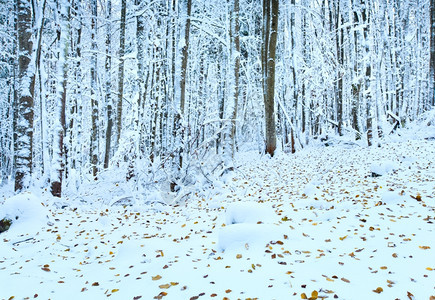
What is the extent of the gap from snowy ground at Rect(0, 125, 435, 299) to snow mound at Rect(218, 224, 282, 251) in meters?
0.02

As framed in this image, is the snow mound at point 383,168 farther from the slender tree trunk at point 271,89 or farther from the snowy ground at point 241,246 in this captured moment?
the slender tree trunk at point 271,89

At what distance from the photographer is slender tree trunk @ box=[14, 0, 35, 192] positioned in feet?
25.4

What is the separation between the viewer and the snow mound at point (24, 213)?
5851mm

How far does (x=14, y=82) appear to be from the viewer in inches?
558

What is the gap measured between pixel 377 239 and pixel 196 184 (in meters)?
5.23

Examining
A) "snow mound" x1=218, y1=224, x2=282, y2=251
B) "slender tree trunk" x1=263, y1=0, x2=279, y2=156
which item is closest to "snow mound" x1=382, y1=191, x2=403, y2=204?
"snow mound" x1=218, y1=224, x2=282, y2=251

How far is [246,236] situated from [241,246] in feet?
0.63

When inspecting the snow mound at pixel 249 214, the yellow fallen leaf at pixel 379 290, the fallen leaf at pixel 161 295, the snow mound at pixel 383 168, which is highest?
the snow mound at pixel 383 168

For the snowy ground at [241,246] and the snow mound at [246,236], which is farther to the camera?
the snow mound at [246,236]

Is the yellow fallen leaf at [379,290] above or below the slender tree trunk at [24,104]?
below

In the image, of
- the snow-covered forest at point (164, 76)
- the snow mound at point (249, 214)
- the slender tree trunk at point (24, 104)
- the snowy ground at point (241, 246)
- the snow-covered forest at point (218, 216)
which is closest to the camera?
the snowy ground at point (241, 246)

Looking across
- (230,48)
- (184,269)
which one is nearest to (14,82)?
(230,48)

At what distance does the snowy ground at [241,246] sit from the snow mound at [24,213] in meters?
0.02

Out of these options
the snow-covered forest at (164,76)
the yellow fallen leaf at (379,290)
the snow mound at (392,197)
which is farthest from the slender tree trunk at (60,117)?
the snow mound at (392,197)
